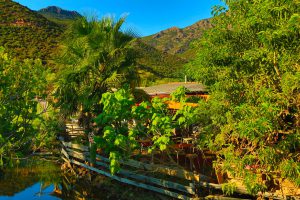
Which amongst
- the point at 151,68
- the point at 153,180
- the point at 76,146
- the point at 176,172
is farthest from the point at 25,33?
the point at 176,172

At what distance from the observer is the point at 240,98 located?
10367 millimetres

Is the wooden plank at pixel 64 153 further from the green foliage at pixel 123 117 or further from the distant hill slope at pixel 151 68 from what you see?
the green foliage at pixel 123 117

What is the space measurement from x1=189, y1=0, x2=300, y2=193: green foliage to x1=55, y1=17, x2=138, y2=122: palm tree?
571 cm

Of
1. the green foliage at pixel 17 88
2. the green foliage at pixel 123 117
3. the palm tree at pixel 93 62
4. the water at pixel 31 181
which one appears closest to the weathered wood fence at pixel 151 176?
the water at pixel 31 181

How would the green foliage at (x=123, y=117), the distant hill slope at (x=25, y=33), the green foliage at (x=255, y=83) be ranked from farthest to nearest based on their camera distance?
the distant hill slope at (x=25, y=33)
the green foliage at (x=123, y=117)
the green foliage at (x=255, y=83)

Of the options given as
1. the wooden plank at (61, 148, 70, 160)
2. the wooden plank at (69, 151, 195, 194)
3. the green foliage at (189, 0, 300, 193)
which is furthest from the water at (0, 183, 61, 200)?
the green foliage at (189, 0, 300, 193)

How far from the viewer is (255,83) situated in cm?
949

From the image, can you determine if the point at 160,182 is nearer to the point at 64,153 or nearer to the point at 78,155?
the point at 78,155

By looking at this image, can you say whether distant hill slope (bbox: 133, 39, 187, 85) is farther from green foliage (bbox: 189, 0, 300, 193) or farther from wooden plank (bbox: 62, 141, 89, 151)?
green foliage (bbox: 189, 0, 300, 193)

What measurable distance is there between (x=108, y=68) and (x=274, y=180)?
31.1ft

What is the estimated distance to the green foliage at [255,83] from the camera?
855 cm

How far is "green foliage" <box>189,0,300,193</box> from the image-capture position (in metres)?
8.55

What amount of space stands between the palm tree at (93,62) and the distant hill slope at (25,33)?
39513 mm

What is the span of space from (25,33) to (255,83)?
222ft
